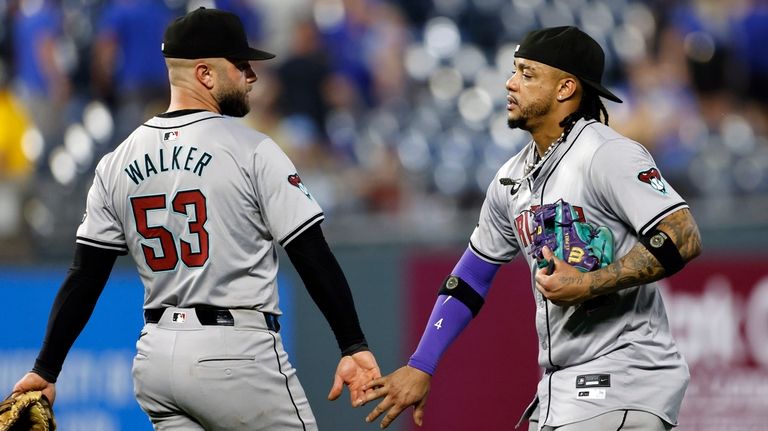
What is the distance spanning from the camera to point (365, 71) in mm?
9922

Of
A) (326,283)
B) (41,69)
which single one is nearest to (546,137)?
(326,283)

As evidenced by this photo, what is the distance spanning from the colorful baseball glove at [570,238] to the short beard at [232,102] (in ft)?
3.64

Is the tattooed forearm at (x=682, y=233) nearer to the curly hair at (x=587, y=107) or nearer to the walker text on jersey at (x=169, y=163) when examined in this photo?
the curly hair at (x=587, y=107)

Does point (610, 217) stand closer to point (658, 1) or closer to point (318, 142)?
point (318, 142)

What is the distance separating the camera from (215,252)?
4180 millimetres

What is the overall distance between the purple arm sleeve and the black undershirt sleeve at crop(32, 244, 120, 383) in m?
1.17

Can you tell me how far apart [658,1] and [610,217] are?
7.07 meters

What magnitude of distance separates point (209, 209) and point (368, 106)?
567 cm

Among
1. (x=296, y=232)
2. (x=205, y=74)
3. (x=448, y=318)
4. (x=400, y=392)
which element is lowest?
(x=400, y=392)

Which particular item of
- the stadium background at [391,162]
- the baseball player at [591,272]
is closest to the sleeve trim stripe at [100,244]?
the baseball player at [591,272]

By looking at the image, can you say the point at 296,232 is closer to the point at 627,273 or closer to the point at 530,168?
the point at 530,168

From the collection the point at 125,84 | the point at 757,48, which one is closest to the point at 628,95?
the point at 757,48

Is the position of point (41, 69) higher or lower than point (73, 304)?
higher

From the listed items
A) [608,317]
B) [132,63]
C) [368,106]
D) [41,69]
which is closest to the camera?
[608,317]
